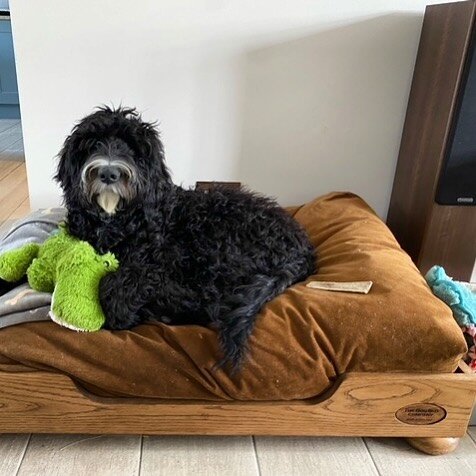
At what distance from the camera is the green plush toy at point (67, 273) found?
1008 millimetres

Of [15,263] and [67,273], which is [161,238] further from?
[15,263]

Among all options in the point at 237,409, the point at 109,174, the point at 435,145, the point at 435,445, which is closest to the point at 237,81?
the point at 435,145

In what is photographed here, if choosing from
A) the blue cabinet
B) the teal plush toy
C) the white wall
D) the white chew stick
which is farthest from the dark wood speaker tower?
the blue cabinet

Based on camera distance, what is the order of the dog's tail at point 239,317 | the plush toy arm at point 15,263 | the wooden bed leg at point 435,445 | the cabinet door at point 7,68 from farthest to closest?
the cabinet door at point 7,68 < the plush toy arm at point 15,263 < the wooden bed leg at point 435,445 < the dog's tail at point 239,317

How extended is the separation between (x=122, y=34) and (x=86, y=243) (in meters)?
0.82

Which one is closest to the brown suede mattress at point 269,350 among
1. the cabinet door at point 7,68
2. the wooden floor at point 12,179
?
the wooden floor at point 12,179

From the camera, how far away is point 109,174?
1.05 meters

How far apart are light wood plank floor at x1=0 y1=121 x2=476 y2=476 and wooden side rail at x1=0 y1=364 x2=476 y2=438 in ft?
0.15

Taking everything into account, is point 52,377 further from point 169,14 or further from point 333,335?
point 169,14

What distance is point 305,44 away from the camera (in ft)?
5.36

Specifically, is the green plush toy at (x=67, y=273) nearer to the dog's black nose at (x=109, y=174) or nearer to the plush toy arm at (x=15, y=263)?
the plush toy arm at (x=15, y=263)

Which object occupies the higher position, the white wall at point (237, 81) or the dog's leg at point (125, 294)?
the white wall at point (237, 81)

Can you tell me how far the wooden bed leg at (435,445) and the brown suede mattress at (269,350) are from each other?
177 millimetres

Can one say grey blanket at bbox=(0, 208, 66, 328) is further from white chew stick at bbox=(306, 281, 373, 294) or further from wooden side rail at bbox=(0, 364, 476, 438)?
white chew stick at bbox=(306, 281, 373, 294)
